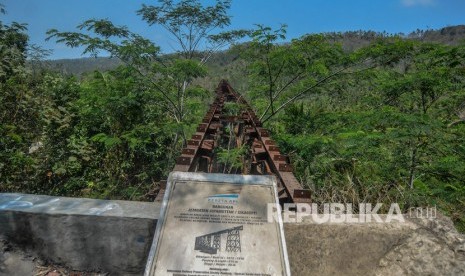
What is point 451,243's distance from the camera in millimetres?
2484

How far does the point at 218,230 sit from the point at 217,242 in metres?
0.09

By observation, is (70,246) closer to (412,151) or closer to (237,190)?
(237,190)

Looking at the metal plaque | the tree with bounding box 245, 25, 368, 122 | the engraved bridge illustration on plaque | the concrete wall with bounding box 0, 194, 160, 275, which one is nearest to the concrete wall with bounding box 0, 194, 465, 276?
the concrete wall with bounding box 0, 194, 160, 275

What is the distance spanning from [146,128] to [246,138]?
198 cm

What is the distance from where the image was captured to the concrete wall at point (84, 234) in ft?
8.46

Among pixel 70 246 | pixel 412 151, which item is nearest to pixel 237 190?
pixel 70 246

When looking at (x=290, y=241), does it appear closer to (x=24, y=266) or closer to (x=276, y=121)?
(x=24, y=266)

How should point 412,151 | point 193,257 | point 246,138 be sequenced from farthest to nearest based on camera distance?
point 246,138
point 412,151
point 193,257

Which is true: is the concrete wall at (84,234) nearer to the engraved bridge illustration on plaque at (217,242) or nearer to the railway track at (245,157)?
the railway track at (245,157)

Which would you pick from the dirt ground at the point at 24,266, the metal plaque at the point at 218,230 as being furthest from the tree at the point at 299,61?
the dirt ground at the point at 24,266

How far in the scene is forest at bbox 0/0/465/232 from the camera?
5246 mm

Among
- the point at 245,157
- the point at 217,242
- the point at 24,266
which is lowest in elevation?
the point at 24,266

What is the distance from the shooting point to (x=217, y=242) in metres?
2.19

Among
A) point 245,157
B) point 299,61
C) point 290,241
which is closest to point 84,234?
point 290,241
